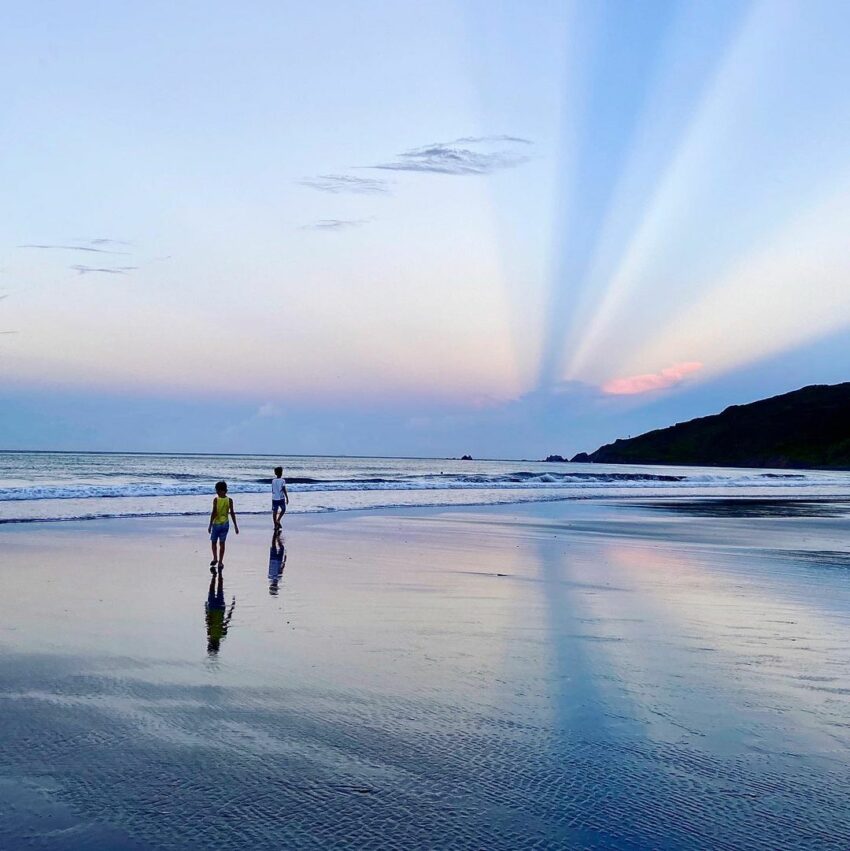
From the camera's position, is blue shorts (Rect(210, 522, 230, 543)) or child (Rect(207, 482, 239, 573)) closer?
child (Rect(207, 482, 239, 573))

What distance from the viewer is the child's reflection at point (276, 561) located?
13.6 meters

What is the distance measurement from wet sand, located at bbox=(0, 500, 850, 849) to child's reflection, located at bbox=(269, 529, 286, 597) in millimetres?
270

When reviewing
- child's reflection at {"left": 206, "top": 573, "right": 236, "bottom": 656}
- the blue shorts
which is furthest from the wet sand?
the blue shorts

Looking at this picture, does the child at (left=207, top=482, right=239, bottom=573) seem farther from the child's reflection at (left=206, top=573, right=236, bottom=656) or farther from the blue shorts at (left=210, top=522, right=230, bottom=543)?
the child's reflection at (left=206, top=573, right=236, bottom=656)

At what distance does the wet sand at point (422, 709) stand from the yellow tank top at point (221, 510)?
0.93 m

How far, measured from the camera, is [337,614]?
436 inches

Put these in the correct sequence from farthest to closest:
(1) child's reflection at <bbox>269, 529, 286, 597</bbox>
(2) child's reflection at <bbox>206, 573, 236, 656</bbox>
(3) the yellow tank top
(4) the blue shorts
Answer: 1. (3) the yellow tank top
2. (4) the blue shorts
3. (1) child's reflection at <bbox>269, 529, 286, 597</bbox>
4. (2) child's reflection at <bbox>206, 573, 236, 656</bbox>

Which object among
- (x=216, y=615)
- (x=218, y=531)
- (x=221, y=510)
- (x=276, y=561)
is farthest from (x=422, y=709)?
(x=276, y=561)

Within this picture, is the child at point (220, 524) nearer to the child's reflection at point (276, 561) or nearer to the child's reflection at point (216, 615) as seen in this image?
the child's reflection at point (276, 561)

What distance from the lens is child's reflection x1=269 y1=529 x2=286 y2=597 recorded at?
44.8 ft

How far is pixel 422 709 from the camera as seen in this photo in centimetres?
689

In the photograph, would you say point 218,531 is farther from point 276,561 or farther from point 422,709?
point 422,709

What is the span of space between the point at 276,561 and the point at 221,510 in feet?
5.53

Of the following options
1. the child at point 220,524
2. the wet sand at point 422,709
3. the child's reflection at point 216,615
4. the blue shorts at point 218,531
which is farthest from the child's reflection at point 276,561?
the blue shorts at point 218,531
